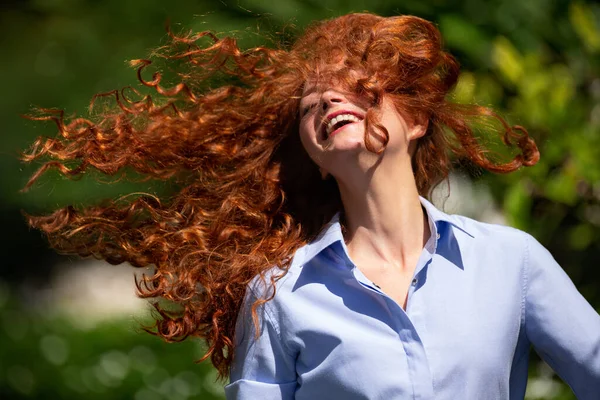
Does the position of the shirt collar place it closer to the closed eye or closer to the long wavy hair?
the long wavy hair

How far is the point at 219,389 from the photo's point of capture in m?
4.69

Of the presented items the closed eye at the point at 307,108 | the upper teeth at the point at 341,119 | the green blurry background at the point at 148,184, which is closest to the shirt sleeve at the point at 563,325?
the upper teeth at the point at 341,119

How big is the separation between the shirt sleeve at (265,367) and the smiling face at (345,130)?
0.40m

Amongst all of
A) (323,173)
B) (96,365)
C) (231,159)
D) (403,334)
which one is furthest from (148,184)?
(403,334)

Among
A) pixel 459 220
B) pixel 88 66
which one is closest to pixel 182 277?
pixel 459 220

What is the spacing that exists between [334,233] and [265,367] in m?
0.37

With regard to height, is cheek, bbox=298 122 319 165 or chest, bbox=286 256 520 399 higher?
cheek, bbox=298 122 319 165

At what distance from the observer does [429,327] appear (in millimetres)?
2240

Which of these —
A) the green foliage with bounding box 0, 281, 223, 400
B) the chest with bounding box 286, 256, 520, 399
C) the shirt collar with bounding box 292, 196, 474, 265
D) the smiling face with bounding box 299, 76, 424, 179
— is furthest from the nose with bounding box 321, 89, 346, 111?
the green foliage with bounding box 0, 281, 223, 400

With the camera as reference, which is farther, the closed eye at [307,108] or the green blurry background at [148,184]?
the green blurry background at [148,184]

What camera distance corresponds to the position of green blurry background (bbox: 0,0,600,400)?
341cm

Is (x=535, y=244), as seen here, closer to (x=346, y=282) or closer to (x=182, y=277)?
(x=346, y=282)

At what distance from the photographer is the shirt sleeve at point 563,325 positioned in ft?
7.64

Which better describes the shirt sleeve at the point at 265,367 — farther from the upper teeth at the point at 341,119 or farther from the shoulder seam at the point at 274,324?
the upper teeth at the point at 341,119
